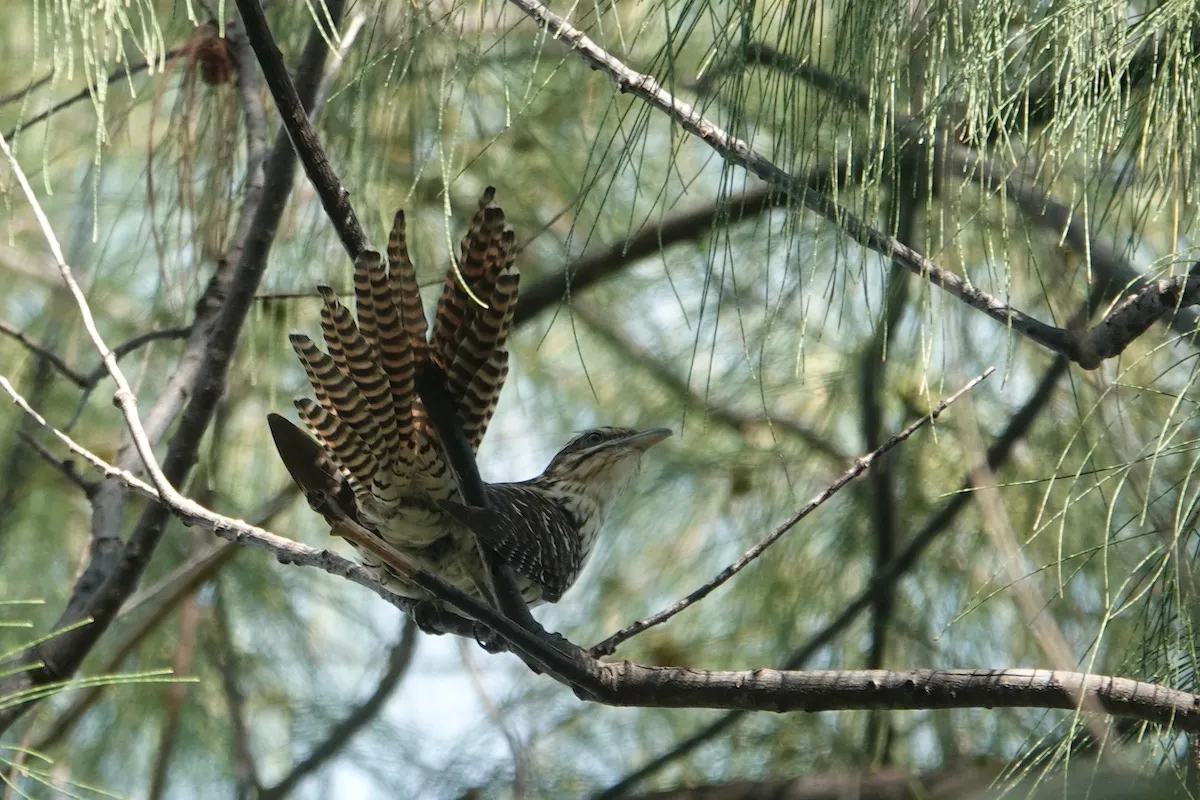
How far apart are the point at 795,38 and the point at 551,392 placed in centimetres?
330

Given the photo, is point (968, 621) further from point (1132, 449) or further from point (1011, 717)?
point (1132, 449)

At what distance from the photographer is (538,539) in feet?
9.27

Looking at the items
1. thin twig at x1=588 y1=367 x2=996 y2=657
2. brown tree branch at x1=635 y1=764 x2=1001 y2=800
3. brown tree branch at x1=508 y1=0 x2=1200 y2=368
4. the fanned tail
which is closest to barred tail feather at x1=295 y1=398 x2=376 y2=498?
the fanned tail

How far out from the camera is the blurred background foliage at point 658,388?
95.1 inches

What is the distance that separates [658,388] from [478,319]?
2759mm

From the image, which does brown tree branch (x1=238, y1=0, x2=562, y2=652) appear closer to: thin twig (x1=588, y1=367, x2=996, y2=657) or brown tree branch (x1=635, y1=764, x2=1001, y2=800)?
thin twig (x1=588, y1=367, x2=996, y2=657)

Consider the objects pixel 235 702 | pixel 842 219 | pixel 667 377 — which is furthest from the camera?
pixel 667 377

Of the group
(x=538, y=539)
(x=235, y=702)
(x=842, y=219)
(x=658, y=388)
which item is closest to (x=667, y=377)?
(x=658, y=388)

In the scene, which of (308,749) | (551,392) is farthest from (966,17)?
(308,749)

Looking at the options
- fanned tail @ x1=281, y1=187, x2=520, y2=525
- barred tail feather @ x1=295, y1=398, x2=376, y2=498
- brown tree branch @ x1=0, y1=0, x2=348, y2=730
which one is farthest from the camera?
brown tree branch @ x1=0, y1=0, x2=348, y2=730

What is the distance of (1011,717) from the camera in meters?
3.99

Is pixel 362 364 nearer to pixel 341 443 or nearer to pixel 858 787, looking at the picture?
pixel 341 443

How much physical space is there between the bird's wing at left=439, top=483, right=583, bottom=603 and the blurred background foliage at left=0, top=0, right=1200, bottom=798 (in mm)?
359

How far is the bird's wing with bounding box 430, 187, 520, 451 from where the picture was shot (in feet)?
6.56
